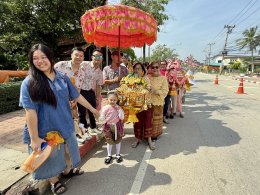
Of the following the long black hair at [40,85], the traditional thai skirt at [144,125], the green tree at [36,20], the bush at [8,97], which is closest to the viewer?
the long black hair at [40,85]

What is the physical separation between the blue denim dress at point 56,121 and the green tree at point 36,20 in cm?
942

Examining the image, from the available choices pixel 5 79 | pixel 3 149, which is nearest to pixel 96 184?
pixel 3 149

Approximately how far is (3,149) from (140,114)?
276cm

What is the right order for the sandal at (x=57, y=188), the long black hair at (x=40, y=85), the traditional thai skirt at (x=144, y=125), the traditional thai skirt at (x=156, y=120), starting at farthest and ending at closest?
the traditional thai skirt at (x=156, y=120) < the traditional thai skirt at (x=144, y=125) < the sandal at (x=57, y=188) < the long black hair at (x=40, y=85)

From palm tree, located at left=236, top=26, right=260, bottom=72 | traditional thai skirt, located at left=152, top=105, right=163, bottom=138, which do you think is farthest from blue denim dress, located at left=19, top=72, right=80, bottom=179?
palm tree, located at left=236, top=26, right=260, bottom=72

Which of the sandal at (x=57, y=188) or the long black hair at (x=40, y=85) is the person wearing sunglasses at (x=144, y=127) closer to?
the sandal at (x=57, y=188)

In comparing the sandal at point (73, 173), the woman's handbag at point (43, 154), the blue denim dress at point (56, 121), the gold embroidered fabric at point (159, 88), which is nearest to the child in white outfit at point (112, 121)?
the sandal at point (73, 173)

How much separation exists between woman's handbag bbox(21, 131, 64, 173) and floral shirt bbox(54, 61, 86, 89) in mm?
1597

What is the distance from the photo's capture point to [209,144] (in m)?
4.92

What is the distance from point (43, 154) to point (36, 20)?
36.5 ft

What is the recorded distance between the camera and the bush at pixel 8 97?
700cm

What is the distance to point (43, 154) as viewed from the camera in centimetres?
258

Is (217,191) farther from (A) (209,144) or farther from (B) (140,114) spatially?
(B) (140,114)

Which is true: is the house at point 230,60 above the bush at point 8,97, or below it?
above
